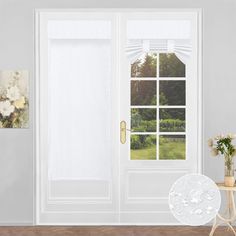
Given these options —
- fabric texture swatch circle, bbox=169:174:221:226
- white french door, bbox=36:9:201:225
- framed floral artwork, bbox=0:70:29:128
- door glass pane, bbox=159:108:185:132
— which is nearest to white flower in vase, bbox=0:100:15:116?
framed floral artwork, bbox=0:70:29:128

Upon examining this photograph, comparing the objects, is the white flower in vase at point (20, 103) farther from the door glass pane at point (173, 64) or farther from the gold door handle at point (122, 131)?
the door glass pane at point (173, 64)

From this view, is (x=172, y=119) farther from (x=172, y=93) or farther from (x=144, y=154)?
(x=144, y=154)

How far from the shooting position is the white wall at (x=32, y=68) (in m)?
6.22

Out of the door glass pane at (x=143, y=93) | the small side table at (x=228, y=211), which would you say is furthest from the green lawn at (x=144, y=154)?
the small side table at (x=228, y=211)

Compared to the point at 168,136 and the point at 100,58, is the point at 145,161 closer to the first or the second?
the point at 168,136

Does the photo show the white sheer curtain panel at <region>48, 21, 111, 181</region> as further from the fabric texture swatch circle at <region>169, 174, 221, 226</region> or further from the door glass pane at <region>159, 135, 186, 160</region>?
the fabric texture swatch circle at <region>169, 174, 221, 226</region>

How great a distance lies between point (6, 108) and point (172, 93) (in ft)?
6.30

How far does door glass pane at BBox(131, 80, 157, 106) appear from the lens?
640cm

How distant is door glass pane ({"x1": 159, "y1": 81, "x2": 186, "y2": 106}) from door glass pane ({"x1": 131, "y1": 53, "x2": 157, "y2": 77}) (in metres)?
0.20

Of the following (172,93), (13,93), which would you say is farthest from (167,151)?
(13,93)

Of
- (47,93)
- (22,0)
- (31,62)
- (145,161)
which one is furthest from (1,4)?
(145,161)

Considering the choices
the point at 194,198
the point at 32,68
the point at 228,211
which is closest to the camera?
the point at 194,198

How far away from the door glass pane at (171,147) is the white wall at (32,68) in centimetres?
31
